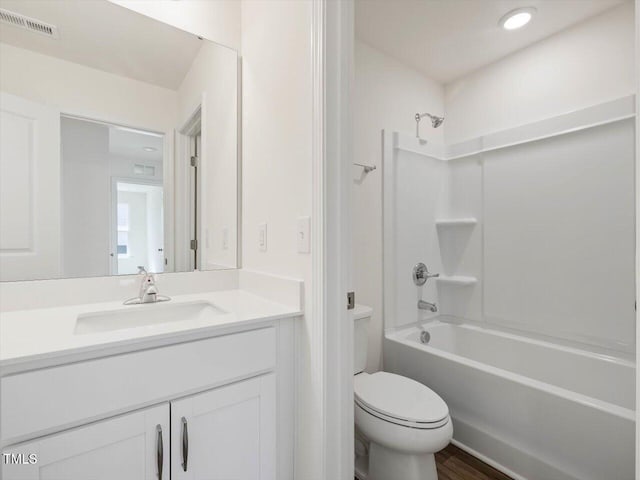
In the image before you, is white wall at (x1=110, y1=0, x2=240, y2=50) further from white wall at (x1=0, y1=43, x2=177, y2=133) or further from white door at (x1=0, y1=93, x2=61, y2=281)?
white door at (x1=0, y1=93, x2=61, y2=281)

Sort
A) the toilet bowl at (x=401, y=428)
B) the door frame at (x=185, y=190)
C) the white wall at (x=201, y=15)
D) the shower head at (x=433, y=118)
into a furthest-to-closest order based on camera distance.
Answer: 1. the shower head at (x=433, y=118)
2. the door frame at (x=185, y=190)
3. the white wall at (x=201, y=15)
4. the toilet bowl at (x=401, y=428)

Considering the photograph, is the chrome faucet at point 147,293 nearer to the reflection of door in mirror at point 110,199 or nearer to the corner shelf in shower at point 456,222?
the reflection of door in mirror at point 110,199

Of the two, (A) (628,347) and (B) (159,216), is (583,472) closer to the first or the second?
(A) (628,347)

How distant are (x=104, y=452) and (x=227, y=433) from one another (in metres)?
0.32

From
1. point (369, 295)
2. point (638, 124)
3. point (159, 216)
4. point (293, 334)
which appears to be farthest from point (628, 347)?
point (159, 216)

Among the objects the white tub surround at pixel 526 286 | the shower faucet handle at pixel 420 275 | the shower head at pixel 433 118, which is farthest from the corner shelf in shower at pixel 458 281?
the shower head at pixel 433 118

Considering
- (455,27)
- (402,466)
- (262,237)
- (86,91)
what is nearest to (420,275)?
(402,466)

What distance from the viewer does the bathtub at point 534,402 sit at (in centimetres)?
127

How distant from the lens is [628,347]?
66.5 inches

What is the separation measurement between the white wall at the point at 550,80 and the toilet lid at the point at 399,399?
1898mm

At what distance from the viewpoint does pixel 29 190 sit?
1106 millimetres

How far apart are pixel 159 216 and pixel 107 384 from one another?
814 mm

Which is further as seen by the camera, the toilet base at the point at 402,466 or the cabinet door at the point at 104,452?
the toilet base at the point at 402,466

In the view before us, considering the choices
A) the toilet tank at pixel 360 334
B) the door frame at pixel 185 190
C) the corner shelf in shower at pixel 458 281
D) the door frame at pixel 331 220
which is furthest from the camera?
the corner shelf in shower at pixel 458 281
